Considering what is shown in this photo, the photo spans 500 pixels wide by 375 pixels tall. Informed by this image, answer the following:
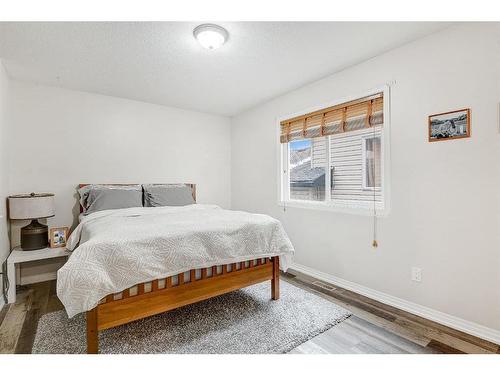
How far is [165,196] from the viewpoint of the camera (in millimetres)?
3441

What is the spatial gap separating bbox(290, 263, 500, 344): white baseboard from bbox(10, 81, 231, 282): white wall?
2470mm

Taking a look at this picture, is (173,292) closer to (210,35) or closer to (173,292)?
(173,292)

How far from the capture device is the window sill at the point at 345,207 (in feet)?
8.13

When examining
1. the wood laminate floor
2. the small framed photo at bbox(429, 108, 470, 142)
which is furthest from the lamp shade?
the small framed photo at bbox(429, 108, 470, 142)

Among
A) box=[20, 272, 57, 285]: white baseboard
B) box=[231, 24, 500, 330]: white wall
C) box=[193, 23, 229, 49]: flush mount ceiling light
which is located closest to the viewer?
box=[231, 24, 500, 330]: white wall

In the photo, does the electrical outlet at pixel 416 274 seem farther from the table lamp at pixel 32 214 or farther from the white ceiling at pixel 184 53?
the table lamp at pixel 32 214

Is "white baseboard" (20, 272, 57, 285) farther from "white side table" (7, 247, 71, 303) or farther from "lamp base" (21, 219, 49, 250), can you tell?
"lamp base" (21, 219, 49, 250)

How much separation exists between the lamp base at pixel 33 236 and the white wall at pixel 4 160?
153mm

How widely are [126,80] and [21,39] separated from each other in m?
0.97

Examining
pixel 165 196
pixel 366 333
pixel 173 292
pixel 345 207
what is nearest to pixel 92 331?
pixel 173 292

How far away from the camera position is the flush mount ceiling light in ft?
6.35

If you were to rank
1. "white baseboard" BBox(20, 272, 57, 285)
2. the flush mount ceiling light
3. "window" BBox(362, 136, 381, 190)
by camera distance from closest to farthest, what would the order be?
1. the flush mount ceiling light
2. "window" BBox(362, 136, 381, 190)
3. "white baseboard" BBox(20, 272, 57, 285)
